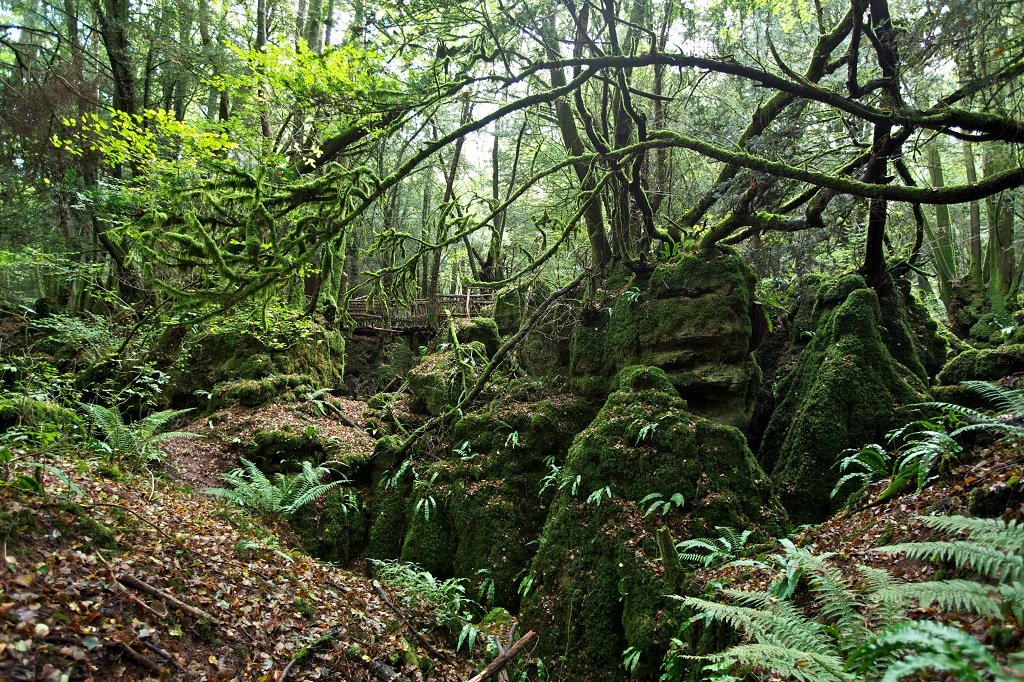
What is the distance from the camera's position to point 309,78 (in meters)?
5.87

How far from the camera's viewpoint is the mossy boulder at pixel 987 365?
598 centimetres

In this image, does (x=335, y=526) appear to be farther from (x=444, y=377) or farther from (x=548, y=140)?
(x=548, y=140)

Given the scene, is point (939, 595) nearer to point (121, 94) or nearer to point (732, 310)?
point (732, 310)

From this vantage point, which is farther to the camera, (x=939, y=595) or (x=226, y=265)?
(x=226, y=265)

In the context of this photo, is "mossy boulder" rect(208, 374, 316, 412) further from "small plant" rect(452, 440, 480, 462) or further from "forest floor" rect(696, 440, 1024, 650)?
"forest floor" rect(696, 440, 1024, 650)

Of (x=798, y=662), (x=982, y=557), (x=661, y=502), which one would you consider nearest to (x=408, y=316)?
(x=661, y=502)

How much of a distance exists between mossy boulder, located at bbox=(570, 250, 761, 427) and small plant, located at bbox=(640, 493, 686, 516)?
6.80 ft

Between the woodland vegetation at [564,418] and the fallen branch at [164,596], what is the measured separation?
22 mm

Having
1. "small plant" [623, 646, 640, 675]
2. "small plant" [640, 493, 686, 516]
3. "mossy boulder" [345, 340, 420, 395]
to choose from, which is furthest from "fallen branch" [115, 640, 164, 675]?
"mossy boulder" [345, 340, 420, 395]

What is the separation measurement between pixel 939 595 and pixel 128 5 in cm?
1753

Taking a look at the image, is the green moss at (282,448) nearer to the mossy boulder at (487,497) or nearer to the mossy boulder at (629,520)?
the mossy boulder at (487,497)

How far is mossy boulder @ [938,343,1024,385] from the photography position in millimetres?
5977

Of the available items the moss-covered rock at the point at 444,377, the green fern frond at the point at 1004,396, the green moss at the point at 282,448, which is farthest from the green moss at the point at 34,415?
the green fern frond at the point at 1004,396

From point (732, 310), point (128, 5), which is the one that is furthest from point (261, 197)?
point (128, 5)
